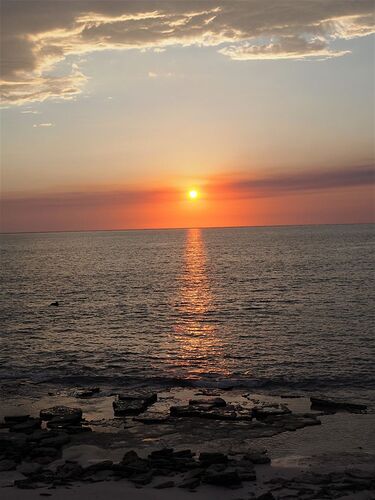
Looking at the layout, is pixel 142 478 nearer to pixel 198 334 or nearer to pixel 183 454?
pixel 183 454

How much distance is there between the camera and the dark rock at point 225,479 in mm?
20797

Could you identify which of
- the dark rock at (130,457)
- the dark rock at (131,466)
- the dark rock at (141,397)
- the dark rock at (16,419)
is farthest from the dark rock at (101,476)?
the dark rock at (141,397)

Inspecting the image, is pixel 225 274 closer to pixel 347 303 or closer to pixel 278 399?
pixel 347 303

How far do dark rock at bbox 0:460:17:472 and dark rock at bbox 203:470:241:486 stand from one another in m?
8.48

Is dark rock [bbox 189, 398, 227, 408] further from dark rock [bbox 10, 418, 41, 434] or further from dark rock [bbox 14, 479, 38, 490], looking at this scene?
dark rock [bbox 14, 479, 38, 490]

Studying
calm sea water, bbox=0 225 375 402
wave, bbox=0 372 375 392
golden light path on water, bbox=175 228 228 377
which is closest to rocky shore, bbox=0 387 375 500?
wave, bbox=0 372 375 392

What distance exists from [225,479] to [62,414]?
12.5 metres

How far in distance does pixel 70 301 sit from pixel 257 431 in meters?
59.5

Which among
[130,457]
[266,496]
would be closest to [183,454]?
[130,457]

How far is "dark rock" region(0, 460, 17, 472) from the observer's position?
74.9 ft

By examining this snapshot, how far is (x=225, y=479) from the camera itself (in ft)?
68.2

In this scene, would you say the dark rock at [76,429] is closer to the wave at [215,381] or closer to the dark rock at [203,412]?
the dark rock at [203,412]

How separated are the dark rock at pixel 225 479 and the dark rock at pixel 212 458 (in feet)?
5.14

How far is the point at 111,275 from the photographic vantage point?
13000cm
